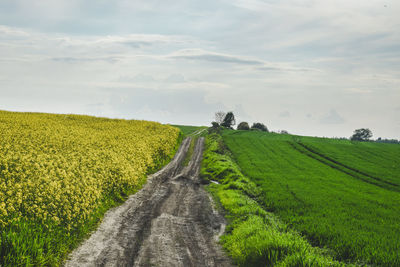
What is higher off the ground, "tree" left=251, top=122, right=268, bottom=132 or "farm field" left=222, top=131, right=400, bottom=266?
"tree" left=251, top=122, right=268, bottom=132

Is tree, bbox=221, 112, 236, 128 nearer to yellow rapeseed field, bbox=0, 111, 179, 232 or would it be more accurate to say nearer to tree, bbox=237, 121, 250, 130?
tree, bbox=237, 121, 250, 130

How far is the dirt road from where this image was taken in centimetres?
1193

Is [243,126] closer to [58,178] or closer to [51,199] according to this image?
[58,178]

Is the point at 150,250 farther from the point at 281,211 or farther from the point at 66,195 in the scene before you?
the point at 281,211

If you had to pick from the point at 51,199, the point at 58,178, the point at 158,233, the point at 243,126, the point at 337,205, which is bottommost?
the point at 158,233

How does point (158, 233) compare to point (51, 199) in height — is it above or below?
below

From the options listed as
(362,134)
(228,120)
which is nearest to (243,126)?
(228,120)

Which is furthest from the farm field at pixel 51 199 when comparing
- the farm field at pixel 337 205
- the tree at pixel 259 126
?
the tree at pixel 259 126

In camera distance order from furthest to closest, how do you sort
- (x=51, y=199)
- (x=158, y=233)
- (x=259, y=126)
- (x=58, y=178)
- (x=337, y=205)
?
(x=259, y=126) < (x=337, y=205) < (x=58, y=178) < (x=158, y=233) < (x=51, y=199)

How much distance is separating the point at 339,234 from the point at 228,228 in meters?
5.66

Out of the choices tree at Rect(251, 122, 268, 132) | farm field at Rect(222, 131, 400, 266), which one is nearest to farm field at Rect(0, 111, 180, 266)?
farm field at Rect(222, 131, 400, 266)

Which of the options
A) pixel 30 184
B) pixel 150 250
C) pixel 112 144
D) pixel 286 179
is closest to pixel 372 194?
pixel 286 179

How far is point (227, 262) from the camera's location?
1216cm

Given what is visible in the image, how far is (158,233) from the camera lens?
14.8 m
